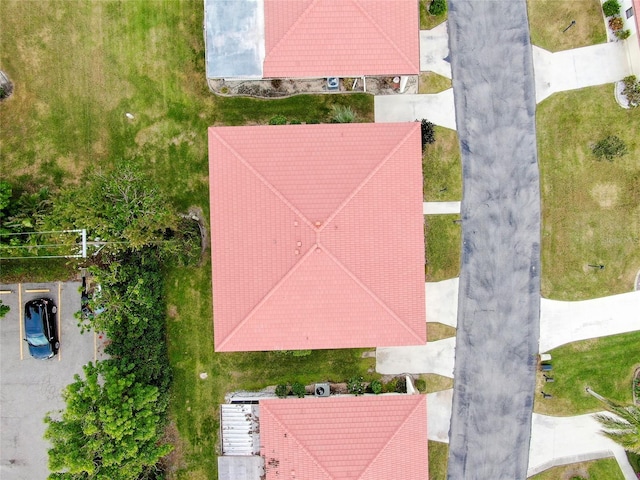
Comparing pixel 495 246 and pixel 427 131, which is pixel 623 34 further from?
pixel 495 246

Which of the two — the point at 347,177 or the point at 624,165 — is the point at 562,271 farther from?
the point at 347,177

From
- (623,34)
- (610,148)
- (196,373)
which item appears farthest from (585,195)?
(196,373)

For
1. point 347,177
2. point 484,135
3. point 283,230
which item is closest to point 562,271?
point 484,135

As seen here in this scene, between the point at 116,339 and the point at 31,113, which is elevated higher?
the point at 31,113

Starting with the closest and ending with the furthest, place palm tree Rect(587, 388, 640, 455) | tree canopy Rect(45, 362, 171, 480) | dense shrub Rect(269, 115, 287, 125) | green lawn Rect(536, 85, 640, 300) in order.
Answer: tree canopy Rect(45, 362, 171, 480) < palm tree Rect(587, 388, 640, 455) < dense shrub Rect(269, 115, 287, 125) < green lawn Rect(536, 85, 640, 300)

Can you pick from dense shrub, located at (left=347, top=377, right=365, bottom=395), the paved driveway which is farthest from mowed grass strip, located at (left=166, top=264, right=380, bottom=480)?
the paved driveway

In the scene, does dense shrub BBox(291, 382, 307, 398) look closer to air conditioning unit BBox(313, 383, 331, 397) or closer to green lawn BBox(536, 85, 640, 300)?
air conditioning unit BBox(313, 383, 331, 397)
